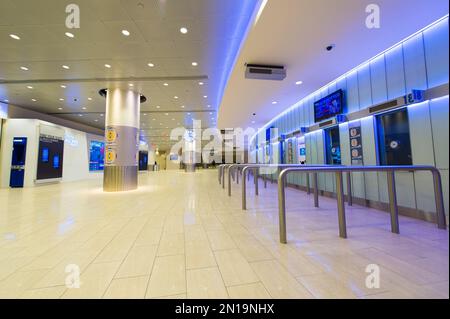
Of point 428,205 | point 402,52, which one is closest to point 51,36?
point 402,52

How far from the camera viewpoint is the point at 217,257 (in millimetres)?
1810

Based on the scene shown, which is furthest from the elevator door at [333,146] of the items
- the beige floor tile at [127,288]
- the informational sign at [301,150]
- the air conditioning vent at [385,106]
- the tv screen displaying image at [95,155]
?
the tv screen displaying image at [95,155]

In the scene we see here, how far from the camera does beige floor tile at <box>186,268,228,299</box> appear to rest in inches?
50.2

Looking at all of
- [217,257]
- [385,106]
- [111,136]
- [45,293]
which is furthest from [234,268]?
A: [111,136]

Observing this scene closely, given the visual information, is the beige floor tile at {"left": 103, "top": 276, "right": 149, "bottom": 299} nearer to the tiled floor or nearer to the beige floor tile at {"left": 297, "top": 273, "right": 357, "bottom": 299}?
the tiled floor

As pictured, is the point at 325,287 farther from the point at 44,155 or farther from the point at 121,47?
the point at 44,155

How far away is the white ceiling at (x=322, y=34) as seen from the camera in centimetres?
250

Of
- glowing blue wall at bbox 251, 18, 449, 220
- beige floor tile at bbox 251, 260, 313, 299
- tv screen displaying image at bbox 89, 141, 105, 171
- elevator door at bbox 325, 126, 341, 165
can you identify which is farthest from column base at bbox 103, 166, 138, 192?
tv screen displaying image at bbox 89, 141, 105, 171

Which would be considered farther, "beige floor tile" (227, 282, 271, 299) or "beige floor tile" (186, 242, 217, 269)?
"beige floor tile" (186, 242, 217, 269)

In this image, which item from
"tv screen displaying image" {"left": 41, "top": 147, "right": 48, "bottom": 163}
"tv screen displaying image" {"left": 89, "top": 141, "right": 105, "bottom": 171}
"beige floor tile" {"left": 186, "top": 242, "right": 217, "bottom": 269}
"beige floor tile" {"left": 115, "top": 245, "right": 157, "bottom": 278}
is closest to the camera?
"beige floor tile" {"left": 115, "top": 245, "right": 157, "bottom": 278}

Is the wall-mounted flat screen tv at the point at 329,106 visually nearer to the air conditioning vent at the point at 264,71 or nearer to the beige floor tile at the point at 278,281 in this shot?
the air conditioning vent at the point at 264,71

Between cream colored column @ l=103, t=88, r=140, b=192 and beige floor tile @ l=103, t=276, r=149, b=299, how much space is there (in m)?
5.85
